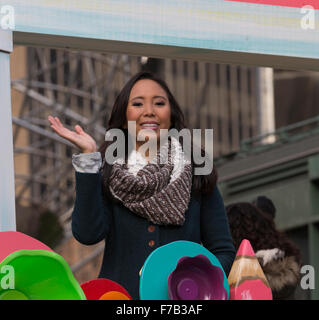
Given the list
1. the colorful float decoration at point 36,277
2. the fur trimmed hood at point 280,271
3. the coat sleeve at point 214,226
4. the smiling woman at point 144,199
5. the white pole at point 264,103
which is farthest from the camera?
the white pole at point 264,103

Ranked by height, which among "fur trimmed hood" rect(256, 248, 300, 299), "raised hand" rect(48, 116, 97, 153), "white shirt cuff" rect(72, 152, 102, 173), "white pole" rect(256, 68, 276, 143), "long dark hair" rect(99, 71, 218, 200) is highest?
"white pole" rect(256, 68, 276, 143)

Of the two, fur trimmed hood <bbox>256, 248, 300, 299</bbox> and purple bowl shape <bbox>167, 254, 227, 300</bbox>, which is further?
fur trimmed hood <bbox>256, 248, 300, 299</bbox>

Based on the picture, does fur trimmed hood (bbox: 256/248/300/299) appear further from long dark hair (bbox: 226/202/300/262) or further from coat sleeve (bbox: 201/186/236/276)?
coat sleeve (bbox: 201/186/236/276)

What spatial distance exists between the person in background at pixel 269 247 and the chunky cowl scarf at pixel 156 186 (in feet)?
4.36

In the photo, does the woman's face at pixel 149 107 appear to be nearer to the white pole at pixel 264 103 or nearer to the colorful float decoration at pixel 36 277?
the colorful float decoration at pixel 36 277

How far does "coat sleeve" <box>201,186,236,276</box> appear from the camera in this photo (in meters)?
4.26

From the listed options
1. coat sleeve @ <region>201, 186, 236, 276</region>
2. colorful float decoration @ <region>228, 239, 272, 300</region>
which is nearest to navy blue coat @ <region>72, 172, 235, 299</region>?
coat sleeve @ <region>201, 186, 236, 276</region>

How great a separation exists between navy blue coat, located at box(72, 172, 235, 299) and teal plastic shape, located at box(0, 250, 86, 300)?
687 millimetres

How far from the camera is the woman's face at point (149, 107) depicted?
4.30m

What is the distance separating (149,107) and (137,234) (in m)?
0.54

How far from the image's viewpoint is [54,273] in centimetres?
335

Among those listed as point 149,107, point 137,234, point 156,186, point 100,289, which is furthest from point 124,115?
point 100,289

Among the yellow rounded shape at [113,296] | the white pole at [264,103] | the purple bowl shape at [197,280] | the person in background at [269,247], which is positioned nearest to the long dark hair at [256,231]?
the person in background at [269,247]
